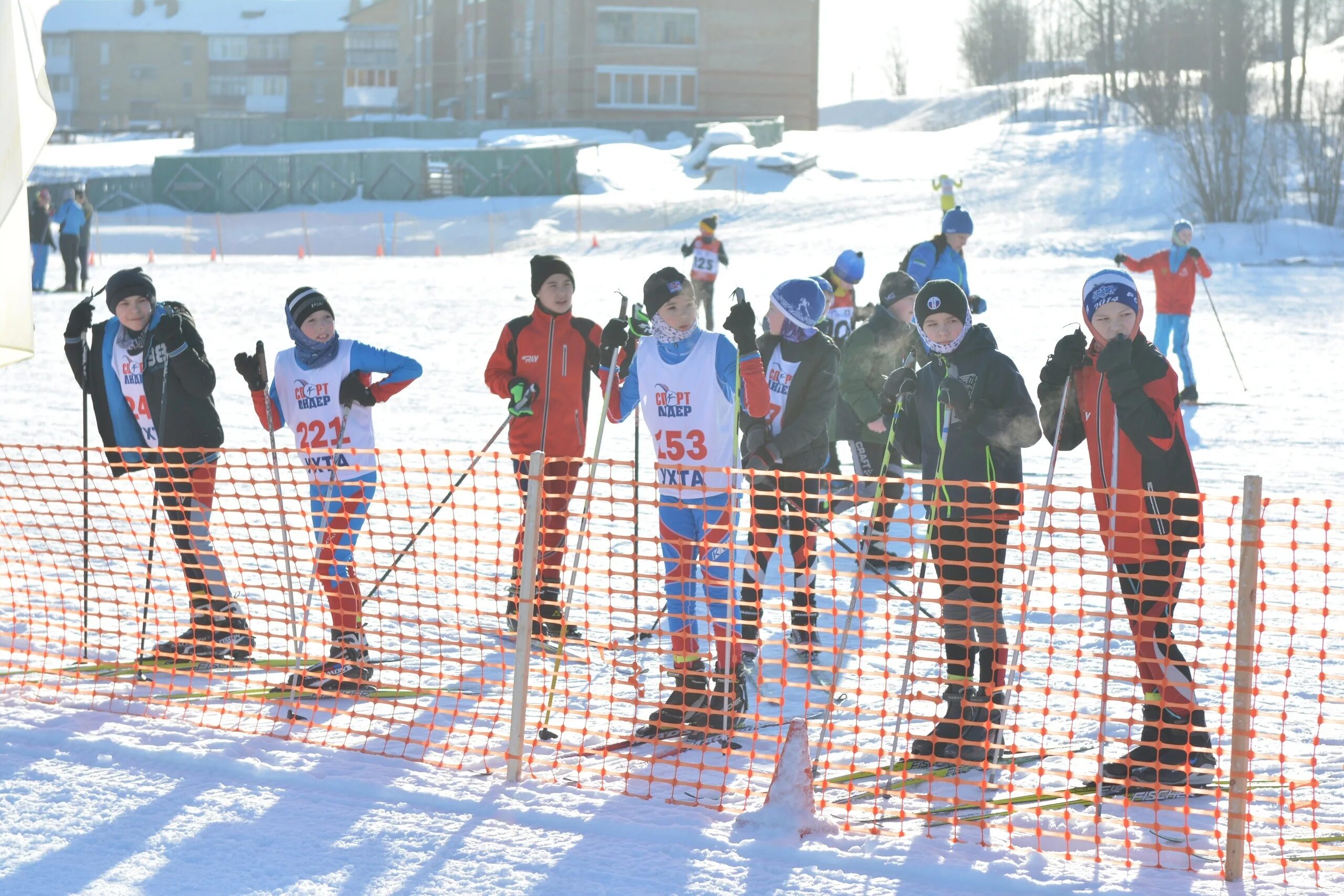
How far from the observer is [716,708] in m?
5.33

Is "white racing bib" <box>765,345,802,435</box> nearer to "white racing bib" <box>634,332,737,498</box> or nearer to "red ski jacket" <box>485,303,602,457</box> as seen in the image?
"red ski jacket" <box>485,303,602,457</box>

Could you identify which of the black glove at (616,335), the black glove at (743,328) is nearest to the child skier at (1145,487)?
the black glove at (743,328)

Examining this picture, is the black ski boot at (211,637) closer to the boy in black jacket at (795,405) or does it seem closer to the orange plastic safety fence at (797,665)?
the orange plastic safety fence at (797,665)

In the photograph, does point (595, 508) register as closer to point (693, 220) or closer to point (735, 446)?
point (735, 446)

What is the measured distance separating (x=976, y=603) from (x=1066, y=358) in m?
0.93

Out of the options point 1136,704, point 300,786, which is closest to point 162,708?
point 300,786

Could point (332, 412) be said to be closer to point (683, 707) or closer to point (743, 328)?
point (743, 328)

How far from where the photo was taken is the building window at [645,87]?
59.8m

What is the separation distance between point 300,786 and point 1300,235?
3114cm

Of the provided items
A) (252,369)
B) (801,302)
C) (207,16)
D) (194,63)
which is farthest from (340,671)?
(207,16)

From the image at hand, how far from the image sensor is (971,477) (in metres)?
5.02

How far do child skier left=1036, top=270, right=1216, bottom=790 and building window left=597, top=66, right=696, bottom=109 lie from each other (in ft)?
187

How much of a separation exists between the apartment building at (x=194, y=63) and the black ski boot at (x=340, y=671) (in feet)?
268

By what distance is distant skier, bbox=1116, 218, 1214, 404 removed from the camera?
41.4ft
